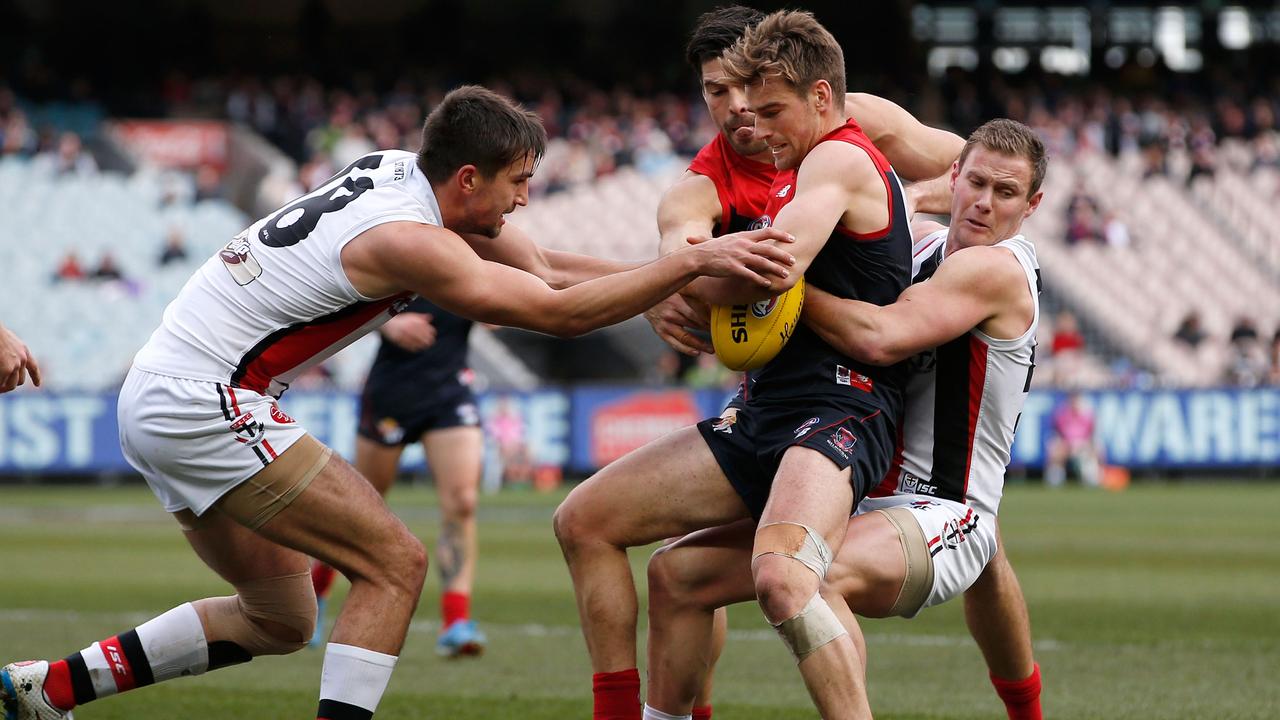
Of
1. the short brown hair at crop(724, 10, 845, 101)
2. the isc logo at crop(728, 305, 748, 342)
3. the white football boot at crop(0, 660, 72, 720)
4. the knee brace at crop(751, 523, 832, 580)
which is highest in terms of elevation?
the short brown hair at crop(724, 10, 845, 101)

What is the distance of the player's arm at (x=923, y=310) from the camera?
548cm

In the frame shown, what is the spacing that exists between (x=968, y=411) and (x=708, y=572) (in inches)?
43.9

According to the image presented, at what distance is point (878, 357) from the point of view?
18.0ft

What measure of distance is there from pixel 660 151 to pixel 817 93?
26.4 meters

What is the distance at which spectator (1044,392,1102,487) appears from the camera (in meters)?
23.9

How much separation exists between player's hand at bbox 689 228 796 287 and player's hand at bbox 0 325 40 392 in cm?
251

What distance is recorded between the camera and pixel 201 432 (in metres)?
5.46

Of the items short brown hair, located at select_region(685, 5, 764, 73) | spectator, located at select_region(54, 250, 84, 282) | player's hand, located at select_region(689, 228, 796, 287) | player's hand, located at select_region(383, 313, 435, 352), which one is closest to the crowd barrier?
spectator, located at select_region(54, 250, 84, 282)

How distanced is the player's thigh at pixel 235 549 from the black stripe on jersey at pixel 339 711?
0.64 m

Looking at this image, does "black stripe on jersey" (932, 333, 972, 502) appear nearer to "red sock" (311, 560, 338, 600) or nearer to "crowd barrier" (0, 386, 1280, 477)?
"red sock" (311, 560, 338, 600)

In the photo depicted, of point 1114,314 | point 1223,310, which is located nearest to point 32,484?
point 1114,314

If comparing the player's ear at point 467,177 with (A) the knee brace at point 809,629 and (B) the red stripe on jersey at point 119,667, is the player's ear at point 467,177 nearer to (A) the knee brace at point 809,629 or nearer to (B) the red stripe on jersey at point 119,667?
(A) the knee brace at point 809,629

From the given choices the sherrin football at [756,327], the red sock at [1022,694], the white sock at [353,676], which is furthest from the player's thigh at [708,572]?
the red sock at [1022,694]

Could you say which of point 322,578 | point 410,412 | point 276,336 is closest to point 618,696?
point 276,336
